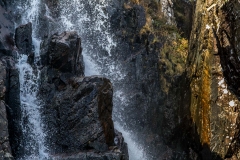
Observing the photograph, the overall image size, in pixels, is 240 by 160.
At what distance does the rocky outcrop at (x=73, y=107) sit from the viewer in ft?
42.5

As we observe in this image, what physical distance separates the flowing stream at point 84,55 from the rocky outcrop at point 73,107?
0.62 metres

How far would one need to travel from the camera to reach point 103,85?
13.5 metres

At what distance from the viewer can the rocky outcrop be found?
1295 cm

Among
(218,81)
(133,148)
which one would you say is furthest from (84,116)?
(218,81)

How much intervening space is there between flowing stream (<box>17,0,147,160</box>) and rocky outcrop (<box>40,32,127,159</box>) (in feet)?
2.02

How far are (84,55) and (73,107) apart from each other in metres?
6.03

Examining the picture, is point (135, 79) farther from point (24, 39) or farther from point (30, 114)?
point (24, 39)

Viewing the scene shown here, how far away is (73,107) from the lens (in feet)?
44.4

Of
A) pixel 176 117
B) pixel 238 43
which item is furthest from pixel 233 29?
pixel 176 117

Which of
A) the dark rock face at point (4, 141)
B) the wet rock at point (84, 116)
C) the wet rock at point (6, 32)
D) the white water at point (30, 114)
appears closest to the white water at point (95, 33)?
the wet rock at point (6, 32)

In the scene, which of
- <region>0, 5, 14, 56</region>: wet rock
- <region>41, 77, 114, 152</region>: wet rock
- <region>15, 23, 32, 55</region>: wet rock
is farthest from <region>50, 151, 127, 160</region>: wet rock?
<region>15, 23, 32, 55</region>: wet rock

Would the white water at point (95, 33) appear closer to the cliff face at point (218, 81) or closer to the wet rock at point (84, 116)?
the wet rock at point (84, 116)

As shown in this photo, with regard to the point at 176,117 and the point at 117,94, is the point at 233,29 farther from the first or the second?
the point at 117,94

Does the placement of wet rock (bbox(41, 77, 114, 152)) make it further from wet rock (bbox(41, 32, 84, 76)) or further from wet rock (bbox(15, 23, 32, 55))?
wet rock (bbox(15, 23, 32, 55))
